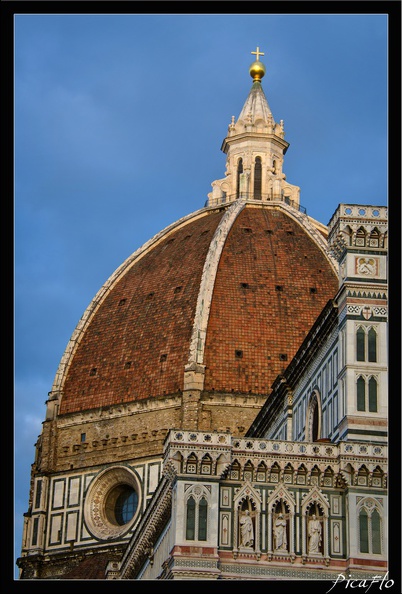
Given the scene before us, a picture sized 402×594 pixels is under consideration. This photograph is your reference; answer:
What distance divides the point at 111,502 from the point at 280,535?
108ft

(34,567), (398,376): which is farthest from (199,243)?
(398,376)

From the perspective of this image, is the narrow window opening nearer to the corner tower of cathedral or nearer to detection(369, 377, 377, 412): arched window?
the corner tower of cathedral

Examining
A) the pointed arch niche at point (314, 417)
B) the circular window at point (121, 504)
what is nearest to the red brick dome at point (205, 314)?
the circular window at point (121, 504)

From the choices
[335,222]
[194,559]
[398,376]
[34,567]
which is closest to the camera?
[398,376]

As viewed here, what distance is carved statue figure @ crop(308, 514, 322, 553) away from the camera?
32.8m

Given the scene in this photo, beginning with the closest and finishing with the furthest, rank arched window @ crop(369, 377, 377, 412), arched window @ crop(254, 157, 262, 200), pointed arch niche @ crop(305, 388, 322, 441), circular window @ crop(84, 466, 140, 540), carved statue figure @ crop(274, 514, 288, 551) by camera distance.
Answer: carved statue figure @ crop(274, 514, 288, 551) → arched window @ crop(369, 377, 377, 412) → pointed arch niche @ crop(305, 388, 322, 441) → circular window @ crop(84, 466, 140, 540) → arched window @ crop(254, 157, 262, 200)

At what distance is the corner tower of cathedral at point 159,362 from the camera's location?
211 feet

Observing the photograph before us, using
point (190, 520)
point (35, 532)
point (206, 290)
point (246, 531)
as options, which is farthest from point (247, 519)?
point (206, 290)

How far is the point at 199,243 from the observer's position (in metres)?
70.8

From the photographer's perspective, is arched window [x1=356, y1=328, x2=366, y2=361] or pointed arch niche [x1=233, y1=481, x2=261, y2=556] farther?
arched window [x1=356, y1=328, x2=366, y2=361]

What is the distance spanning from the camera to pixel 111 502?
65250mm

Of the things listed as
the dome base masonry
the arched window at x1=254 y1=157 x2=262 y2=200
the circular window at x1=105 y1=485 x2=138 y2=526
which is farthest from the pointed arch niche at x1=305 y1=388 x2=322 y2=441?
the arched window at x1=254 y1=157 x2=262 y2=200

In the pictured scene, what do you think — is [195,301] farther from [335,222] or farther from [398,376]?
[398,376]
